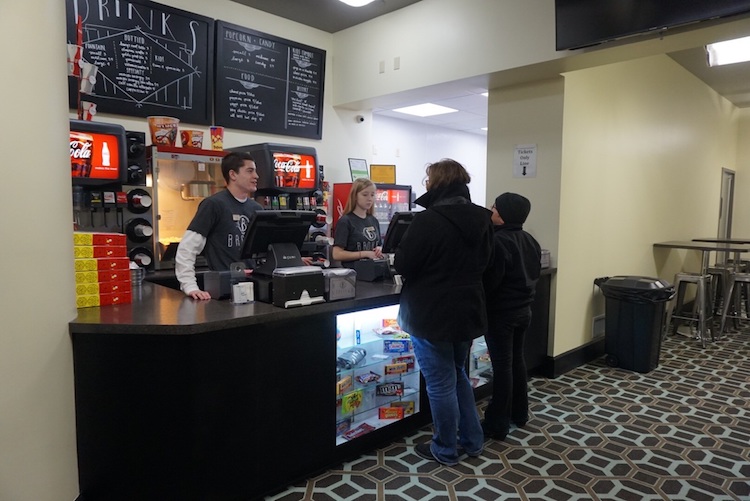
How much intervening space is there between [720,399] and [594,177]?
2052mm

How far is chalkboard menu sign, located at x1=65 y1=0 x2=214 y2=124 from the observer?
3.74 meters

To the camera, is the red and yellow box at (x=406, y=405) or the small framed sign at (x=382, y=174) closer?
the red and yellow box at (x=406, y=405)

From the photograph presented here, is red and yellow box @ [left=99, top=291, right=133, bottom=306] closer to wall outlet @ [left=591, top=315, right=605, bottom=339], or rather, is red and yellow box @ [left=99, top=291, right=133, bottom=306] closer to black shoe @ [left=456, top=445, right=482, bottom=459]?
black shoe @ [left=456, top=445, right=482, bottom=459]

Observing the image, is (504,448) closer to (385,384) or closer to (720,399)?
(385,384)

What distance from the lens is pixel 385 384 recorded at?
3.11m

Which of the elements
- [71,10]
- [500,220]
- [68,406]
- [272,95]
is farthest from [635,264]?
→ [71,10]

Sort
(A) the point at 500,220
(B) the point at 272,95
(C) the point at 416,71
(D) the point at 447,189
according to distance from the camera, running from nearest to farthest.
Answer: (D) the point at 447,189 < (A) the point at 500,220 < (C) the point at 416,71 < (B) the point at 272,95

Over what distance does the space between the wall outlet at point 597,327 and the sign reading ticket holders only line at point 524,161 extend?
5.42ft

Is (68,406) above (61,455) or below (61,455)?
above

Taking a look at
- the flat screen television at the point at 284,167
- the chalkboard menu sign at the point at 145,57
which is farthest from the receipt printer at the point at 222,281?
the chalkboard menu sign at the point at 145,57

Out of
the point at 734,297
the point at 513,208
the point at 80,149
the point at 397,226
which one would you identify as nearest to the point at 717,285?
the point at 734,297

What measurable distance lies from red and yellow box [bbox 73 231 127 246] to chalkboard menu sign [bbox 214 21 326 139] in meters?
2.23

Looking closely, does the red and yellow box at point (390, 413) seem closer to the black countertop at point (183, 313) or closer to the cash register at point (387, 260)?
the black countertop at point (183, 313)

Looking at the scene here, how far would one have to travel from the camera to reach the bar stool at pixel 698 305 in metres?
5.43
